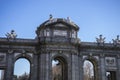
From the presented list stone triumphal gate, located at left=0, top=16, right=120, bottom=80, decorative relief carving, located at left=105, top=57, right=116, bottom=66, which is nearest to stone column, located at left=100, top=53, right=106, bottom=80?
stone triumphal gate, located at left=0, top=16, right=120, bottom=80

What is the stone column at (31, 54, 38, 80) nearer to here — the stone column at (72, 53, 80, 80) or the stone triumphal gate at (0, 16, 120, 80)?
the stone triumphal gate at (0, 16, 120, 80)

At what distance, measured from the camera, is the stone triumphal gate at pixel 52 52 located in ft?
104

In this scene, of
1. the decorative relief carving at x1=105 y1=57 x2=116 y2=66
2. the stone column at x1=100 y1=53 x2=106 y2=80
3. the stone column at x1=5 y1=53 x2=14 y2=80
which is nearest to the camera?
the stone column at x1=5 y1=53 x2=14 y2=80

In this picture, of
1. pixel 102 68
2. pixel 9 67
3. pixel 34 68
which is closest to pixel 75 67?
pixel 102 68

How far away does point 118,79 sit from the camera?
3462 cm

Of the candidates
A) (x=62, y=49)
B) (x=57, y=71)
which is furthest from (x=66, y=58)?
(x=57, y=71)

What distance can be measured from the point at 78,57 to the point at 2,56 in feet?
37.3

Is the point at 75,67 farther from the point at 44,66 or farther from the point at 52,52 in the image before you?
the point at 44,66

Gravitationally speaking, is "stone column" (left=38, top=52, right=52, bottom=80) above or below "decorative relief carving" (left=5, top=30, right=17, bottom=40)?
below

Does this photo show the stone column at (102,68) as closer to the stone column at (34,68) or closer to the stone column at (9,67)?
the stone column at (34,68)

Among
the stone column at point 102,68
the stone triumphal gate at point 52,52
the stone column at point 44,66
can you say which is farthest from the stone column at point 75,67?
the stone column at point 102,68

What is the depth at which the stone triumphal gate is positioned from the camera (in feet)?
104

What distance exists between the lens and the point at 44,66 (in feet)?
103

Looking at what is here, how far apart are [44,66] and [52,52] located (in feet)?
7.85
